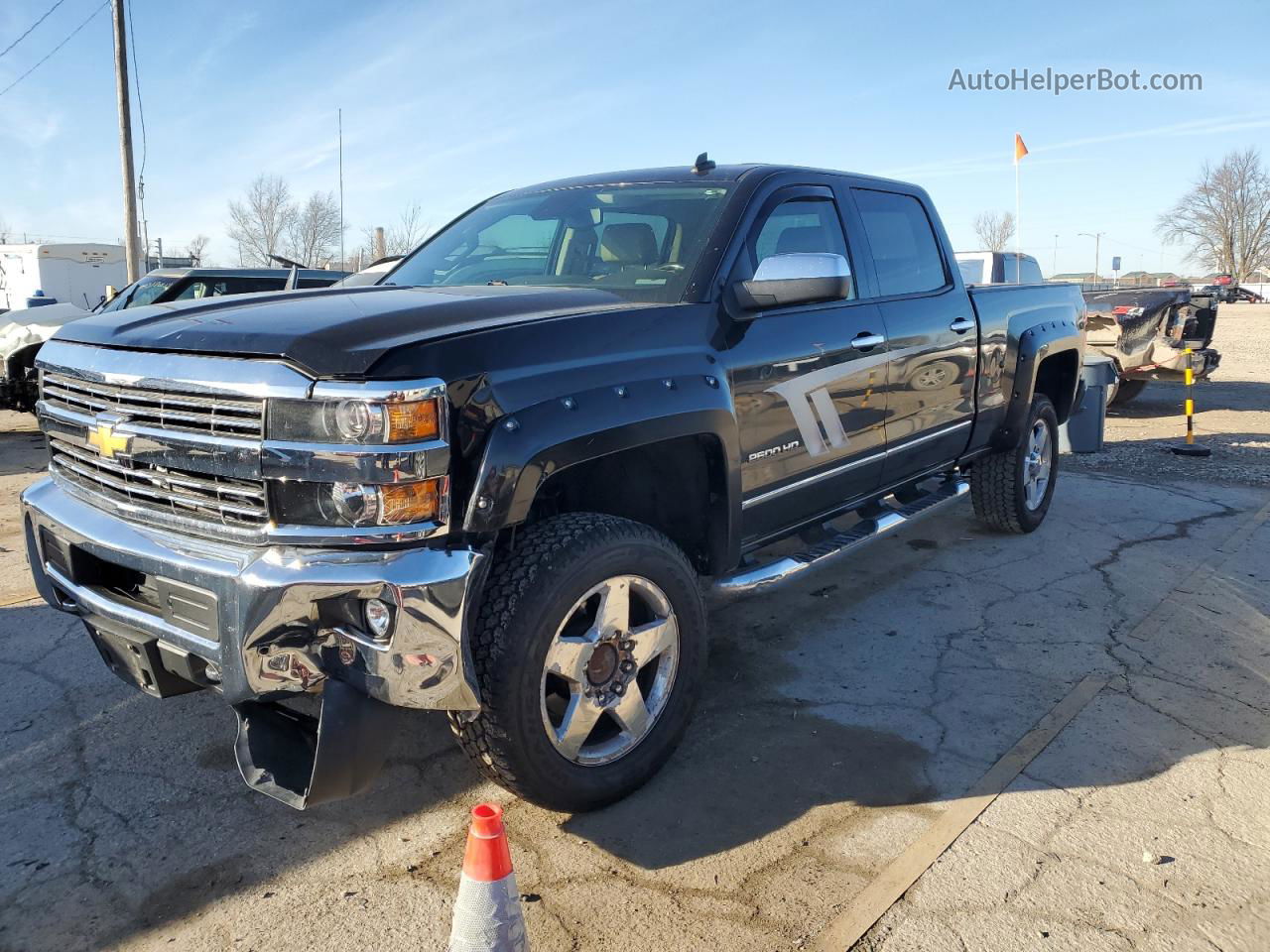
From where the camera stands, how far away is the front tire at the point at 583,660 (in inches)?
102

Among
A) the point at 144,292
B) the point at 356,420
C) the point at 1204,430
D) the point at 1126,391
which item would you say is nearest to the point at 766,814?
the point at 356,420

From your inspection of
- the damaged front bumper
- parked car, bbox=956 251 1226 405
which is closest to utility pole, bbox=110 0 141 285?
parked car, bbox=956 251 1226 405

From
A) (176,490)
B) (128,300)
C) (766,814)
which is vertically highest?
(128,300)

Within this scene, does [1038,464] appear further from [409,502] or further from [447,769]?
[409,502]

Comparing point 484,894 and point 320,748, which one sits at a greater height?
point 320,748

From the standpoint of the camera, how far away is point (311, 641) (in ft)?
7.81

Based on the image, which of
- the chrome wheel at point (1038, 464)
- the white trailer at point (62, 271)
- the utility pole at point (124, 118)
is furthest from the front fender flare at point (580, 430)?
the white trailer at point (62, 271)

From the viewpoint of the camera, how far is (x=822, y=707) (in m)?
3.66

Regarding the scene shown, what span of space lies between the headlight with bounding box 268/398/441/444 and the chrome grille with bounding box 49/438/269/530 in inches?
6.8

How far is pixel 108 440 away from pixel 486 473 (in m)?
1.13

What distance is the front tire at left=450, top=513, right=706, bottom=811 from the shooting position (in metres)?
2.58

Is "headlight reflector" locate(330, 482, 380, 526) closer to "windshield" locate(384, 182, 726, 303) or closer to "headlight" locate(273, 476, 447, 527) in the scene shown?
"headlight" locate(273, 476, 447, 527)

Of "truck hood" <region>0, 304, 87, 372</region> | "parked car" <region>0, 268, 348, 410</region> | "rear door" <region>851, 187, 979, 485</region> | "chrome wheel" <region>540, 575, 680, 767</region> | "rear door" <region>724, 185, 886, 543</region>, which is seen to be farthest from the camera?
"truck hood" <region>0, 304, 87, 372</region>

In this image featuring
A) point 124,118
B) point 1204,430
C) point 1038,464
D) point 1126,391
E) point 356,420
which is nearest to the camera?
point 356,420
